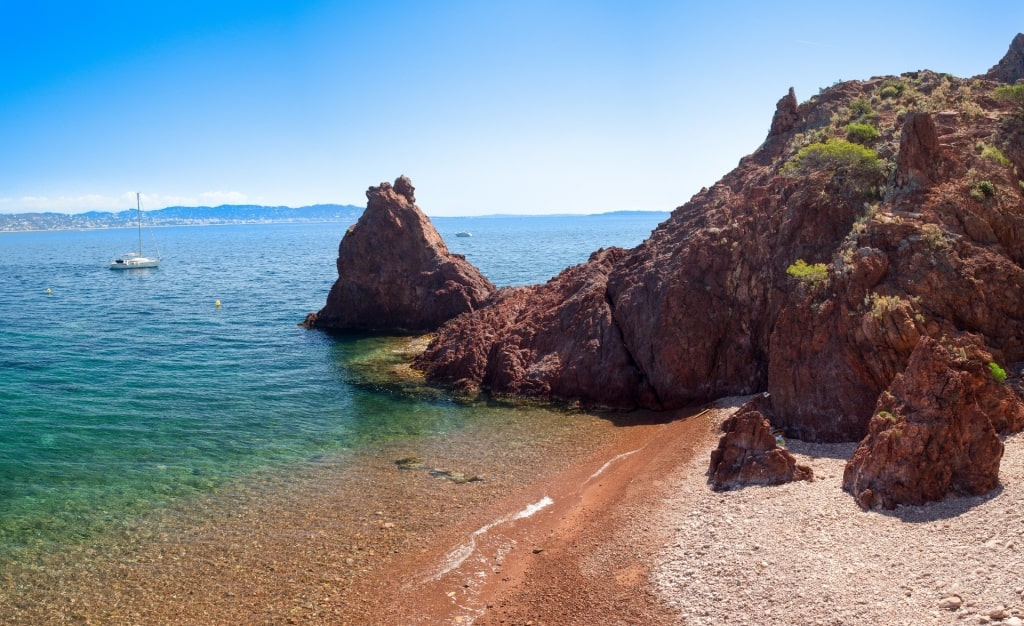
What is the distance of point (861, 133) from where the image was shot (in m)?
29.0

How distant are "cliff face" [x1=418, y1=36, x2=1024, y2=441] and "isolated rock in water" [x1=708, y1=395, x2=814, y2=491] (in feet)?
11.3

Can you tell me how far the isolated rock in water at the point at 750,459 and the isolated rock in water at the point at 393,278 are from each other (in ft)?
101

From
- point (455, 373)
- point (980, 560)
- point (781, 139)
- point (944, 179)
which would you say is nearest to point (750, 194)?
point (781, 139)

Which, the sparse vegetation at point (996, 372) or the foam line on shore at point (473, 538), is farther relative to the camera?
the sparse vegetation at point (996, 372)

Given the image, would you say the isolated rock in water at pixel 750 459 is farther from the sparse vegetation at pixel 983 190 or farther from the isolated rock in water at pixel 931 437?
the sparse vegetation at pixel 983 190

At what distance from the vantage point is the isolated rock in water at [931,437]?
51.3ft

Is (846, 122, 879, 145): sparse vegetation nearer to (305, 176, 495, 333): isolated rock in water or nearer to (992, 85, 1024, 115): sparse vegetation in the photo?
(992, 85, 1024, 115): sparse vegetation

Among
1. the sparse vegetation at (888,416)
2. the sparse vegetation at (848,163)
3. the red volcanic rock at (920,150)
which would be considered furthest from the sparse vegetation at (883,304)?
the sparse vegetation at (848,163)

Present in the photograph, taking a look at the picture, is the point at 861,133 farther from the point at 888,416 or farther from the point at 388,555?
the point at 388,555

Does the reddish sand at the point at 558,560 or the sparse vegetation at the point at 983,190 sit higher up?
the sparse vegetation at the point at 983,190

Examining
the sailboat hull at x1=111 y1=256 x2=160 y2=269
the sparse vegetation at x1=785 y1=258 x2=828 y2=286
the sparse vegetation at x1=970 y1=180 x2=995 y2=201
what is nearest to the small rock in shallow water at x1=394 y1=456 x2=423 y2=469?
the sparse vegetation at x1=785 y1=258 x2=828 y2=286

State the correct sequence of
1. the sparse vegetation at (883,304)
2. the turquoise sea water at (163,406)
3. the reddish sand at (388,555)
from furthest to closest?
the turquoise sea water at (163,406), the sparse vegetation at (883,304), the reddish sand at (388,555)

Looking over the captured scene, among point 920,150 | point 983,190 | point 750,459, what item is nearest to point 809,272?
point 920,150

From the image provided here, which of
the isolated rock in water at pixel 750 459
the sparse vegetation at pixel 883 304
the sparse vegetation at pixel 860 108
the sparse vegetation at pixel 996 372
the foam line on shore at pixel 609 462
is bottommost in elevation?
the foam line on shore at pixel 609 462
